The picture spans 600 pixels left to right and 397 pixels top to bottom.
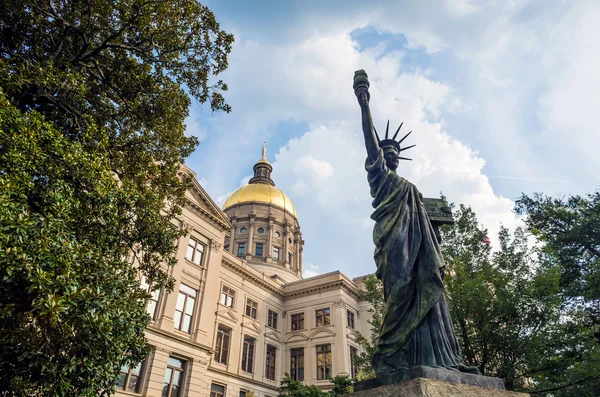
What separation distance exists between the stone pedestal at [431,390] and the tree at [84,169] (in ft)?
18.7

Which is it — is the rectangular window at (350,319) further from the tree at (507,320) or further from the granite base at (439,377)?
the granite base at (439,377)

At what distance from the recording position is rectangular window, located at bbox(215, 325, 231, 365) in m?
31.3

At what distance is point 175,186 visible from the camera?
12.8m

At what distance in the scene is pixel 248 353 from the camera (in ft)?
113

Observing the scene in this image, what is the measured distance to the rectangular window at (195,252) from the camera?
95.4 ft

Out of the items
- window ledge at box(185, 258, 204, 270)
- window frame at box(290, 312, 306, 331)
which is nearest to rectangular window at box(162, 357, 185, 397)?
window ledge at box(185, 258, 204, 270)

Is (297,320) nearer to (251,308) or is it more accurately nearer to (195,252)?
(251,308)

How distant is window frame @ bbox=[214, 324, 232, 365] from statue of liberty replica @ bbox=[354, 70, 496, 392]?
2925cm

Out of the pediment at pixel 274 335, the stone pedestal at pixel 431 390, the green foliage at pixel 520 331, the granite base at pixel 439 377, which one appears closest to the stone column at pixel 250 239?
the pediment at pixel 274 335

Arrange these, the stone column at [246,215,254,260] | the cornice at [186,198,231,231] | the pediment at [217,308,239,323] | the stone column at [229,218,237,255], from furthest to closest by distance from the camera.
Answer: the stone column at [229,218,237,255] → the stone column at [246,215,254,260] → the pediment at [217,308,239,323] → the cornice at [186,198,231,231]

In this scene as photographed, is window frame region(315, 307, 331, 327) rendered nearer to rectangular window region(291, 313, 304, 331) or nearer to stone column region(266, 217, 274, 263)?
rectangular window region(291, 313, 304, 331)

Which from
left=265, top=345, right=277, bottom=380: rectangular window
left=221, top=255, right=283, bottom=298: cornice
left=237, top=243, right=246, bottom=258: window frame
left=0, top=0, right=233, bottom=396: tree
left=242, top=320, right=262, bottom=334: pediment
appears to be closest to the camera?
left=0, top=0, right=233, bottom=396: tree

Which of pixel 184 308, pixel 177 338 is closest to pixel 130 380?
pixel 177 338

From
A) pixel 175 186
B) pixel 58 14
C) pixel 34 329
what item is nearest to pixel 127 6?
pixel 58 14
